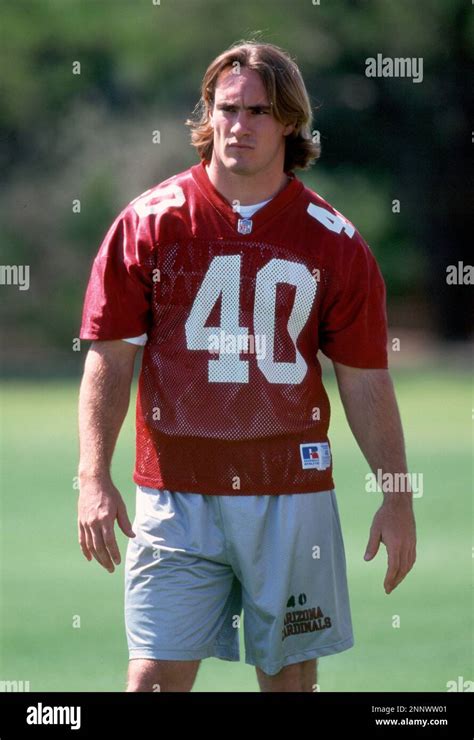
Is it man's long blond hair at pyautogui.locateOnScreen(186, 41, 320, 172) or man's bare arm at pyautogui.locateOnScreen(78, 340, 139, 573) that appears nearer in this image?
man's bare arm at pyautogui.locateOnScreen(78, 340, 139, 573)

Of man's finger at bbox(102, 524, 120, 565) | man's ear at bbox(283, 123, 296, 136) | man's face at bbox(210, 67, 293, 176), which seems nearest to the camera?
man's finger at bbox(102, 524, 120, 565)

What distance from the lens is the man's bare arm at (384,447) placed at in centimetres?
457

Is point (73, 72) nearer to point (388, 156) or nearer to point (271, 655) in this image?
point (388, 156)

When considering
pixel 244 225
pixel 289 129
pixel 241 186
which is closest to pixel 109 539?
pixel 244 225

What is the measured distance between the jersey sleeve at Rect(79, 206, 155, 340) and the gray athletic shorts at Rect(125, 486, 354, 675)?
0.56 meters

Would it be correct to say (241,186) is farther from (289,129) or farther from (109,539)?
(109,539)

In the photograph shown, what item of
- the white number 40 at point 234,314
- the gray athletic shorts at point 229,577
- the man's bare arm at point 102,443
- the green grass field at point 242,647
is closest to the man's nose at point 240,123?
the white number 40 at point 234,314

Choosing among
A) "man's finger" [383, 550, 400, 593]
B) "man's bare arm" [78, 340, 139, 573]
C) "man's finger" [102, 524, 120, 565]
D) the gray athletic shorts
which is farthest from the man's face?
"man's finger" [383, 550, 400, 593]

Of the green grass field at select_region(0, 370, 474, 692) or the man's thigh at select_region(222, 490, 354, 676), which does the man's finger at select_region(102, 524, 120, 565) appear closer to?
the man's thigh at select_region(222, 490, 354, 676)

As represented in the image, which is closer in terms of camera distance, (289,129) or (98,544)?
(98,544)

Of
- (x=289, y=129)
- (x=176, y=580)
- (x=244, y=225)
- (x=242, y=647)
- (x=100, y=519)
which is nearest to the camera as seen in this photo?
(x=100, y=519)

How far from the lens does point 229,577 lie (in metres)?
4.55

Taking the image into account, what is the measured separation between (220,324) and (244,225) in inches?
13.4

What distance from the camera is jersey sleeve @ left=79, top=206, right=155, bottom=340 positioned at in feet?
14.6
